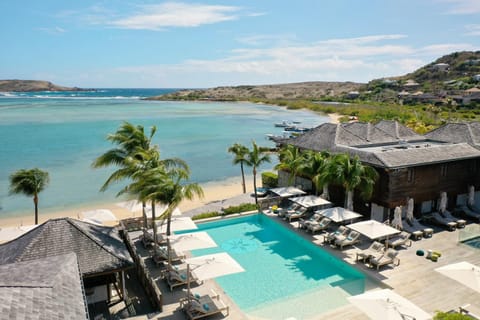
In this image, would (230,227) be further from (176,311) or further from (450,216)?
(450,216)

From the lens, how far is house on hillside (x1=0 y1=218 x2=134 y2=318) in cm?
1172

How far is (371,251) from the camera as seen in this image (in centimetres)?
1617

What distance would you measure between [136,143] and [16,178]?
725cm

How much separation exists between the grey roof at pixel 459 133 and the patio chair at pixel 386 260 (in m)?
12.2

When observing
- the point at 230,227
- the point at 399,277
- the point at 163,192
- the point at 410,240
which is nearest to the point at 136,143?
the point at 163,192

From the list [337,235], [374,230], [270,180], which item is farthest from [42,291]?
[270,180]

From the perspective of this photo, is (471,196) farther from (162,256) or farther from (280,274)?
(162,256)

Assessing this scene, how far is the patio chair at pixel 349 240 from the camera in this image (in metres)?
16.9

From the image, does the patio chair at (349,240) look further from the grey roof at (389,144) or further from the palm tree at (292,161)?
the palm tree at (292,161)

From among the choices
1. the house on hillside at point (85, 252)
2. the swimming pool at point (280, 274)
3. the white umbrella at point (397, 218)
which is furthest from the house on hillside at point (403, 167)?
the house on hillside at point (85, 252)

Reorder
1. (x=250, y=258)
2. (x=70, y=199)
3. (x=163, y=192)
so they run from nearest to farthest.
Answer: (x=163, y=192) < (x=250, y=258) < (x=70, y=199)

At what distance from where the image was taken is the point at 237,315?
39.3 ft

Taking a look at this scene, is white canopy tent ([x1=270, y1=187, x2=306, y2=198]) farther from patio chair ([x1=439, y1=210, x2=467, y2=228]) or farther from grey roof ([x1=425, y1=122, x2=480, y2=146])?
grey roof ([x1=425, y1=122, x2=480, y2=146])

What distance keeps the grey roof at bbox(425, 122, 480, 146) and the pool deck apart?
861cm
